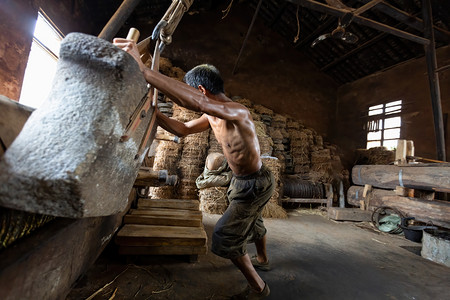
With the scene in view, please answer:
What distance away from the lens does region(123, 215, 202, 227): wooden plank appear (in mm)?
2570

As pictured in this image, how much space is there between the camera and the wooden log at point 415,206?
3855 mm

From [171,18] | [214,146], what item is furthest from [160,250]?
[214,146]

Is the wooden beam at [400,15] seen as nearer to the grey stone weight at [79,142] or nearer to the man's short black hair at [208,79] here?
the man's short black hair at [208,79]

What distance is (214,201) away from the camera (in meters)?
5.12

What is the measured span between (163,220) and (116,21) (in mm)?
2948

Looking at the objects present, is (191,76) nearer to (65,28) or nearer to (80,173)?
(80,173)

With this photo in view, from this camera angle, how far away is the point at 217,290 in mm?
1969

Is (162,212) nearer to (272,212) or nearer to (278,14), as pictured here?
(272,212)

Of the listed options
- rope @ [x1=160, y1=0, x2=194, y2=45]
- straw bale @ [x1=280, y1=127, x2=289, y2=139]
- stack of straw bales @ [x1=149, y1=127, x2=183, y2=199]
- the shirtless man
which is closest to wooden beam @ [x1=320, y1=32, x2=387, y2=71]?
straw bale @ [x1=280, y1=127, x2=289, y2=139]

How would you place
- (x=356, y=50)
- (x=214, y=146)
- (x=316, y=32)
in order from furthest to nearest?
1. (x=316, y=32)
2. (x=356, y=50)
3. (x=214, y=146)

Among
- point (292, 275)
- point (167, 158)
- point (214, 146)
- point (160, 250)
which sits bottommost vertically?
point (292, 275)

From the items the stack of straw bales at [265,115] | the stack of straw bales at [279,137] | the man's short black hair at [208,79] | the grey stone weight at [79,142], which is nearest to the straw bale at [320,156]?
the stack of straw bales at [279,137]

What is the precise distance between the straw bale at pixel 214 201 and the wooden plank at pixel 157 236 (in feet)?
8.73

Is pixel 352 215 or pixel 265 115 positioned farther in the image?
pixel 265 115
